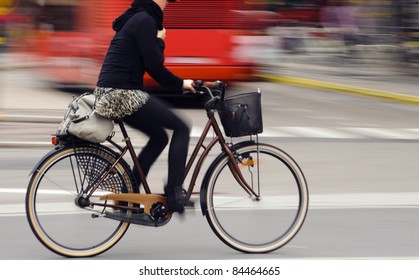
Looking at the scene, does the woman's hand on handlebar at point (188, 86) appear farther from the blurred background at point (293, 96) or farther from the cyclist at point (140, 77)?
the blurred background at point (293, 96)

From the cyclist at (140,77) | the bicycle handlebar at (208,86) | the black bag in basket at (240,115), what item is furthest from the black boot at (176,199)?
the bicycle handlebar at (208,86)

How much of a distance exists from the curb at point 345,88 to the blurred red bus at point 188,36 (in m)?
3.79

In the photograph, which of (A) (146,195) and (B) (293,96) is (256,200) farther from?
(B) (293,96)

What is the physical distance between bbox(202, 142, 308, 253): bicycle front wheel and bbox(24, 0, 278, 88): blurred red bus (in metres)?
9.10

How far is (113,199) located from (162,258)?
447mm

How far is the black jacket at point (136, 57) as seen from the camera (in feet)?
20.5

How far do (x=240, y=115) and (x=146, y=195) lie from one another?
723 millimetres

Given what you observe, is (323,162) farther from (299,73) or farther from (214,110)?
(299,73)

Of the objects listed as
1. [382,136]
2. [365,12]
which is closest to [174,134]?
[382,136]

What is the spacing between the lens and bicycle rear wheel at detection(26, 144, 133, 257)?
6375 millimetres

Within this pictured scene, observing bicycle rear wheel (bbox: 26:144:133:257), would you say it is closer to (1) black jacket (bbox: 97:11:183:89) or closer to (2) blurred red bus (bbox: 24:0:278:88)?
(1) black jacket (bbox: 97:11:183:89)

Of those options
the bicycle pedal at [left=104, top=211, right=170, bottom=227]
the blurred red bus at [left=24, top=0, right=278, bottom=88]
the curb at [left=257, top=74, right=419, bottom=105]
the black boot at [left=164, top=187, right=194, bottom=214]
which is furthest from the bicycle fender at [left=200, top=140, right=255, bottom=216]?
the curb at [left=257, top=74, right=419, bottom=105]

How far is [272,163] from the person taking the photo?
261 inches

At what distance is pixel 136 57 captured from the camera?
6.33 m
